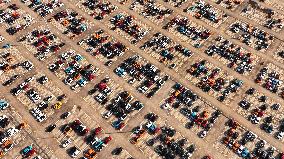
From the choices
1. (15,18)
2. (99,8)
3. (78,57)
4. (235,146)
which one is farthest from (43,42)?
(235,146)

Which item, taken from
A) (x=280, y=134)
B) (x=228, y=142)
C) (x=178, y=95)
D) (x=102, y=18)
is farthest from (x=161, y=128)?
(x=102, y=18)

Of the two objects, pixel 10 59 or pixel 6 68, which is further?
pixel 10 59

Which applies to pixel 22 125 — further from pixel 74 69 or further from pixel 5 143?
pixel 74 69

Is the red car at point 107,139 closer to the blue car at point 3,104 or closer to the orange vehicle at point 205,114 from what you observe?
the orange vehicle at point 205,114

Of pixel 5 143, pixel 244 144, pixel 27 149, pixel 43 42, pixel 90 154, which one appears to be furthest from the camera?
pixel 43 42

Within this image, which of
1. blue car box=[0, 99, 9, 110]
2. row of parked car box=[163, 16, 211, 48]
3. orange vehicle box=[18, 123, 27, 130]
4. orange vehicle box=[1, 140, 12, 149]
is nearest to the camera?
orange vehicle box=[1, 140, 12, 149]

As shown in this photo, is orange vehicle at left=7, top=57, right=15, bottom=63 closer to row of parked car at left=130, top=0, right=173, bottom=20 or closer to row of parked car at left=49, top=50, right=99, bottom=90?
row of parked car at left=49, top=50, right=99, bottom=90

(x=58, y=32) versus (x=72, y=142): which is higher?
(x=58, y=32)

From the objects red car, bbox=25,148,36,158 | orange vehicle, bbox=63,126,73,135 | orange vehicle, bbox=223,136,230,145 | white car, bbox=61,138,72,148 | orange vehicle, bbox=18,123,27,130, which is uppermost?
orange vehicle, bbox=18,123,27,130

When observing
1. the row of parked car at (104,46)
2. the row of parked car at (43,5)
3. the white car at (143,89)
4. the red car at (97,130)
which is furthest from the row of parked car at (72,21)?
the red car at (97,130)

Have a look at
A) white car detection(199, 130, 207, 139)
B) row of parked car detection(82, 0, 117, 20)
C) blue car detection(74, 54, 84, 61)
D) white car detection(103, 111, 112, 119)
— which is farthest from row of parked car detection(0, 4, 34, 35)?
white car detection(199, 130, 207, 139)

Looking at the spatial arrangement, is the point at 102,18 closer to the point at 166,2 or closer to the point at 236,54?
the point at 166,2
